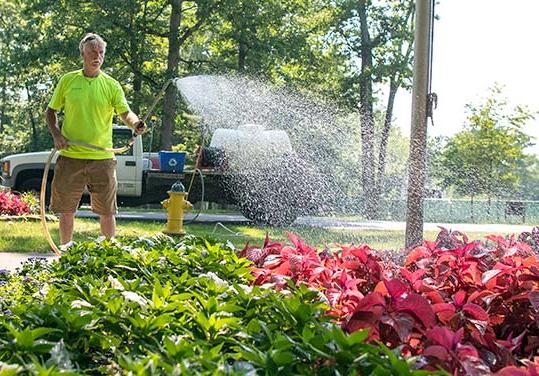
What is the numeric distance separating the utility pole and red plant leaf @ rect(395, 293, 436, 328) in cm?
414

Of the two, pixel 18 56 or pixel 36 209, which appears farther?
pixel 18 56

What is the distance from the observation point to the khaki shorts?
252 inches

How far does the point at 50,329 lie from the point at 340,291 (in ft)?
3.27

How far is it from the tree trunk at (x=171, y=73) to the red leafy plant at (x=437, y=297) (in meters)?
23.3

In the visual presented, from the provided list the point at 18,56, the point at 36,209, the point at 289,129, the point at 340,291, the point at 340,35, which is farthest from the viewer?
the point at 340,35

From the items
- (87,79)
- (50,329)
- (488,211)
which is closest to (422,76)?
(87,79)

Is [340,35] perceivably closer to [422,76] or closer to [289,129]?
[289,129]

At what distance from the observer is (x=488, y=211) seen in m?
30.4

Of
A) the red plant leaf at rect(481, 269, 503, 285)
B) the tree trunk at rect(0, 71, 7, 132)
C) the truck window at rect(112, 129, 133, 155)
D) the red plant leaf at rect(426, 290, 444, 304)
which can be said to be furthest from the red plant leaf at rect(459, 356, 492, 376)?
the tree trunk at rect(0, 71, 7, 132)

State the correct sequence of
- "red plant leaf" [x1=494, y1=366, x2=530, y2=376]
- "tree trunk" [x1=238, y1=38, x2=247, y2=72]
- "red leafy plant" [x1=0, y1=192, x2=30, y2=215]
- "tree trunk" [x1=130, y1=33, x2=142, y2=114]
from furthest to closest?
"tree trunk" [x1=130, y1=33, x2=142, y2=114], "tree trunk" [x1=238, y1=38, x2=247, y2=72], "red leafy plant" [x1=0, y1=192, x2=30, y2=215], "red plant leaf" [x1=494, y1=366, x2=530, y2=376]

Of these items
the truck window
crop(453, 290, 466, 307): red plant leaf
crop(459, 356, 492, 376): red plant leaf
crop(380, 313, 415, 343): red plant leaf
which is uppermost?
the truck window

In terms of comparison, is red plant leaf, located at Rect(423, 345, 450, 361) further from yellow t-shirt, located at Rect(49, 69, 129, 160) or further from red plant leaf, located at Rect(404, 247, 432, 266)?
yellow t-shirt, located at Rect(49, 69, 129, 160)

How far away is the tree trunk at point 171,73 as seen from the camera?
86.6ft

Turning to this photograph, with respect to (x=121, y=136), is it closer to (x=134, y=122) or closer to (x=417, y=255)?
(x=134, y=122)
